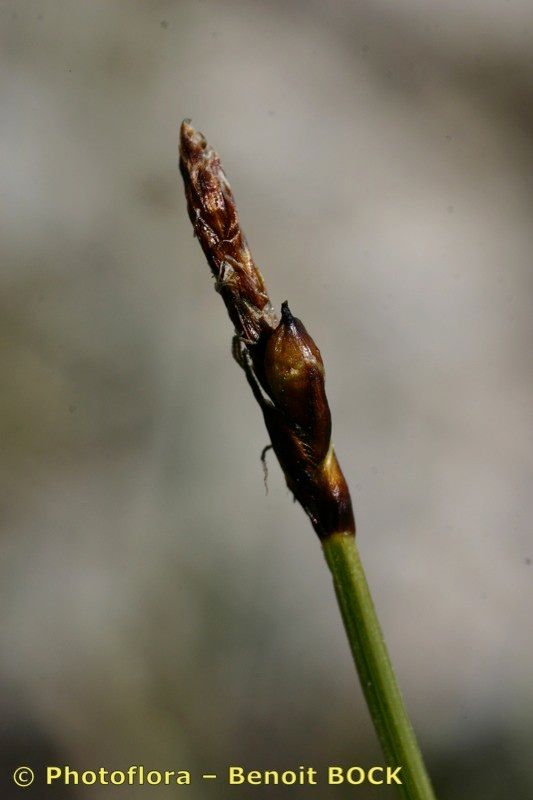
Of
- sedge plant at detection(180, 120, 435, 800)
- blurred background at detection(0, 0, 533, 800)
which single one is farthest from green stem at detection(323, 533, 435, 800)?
blurred background at detection(0, 0, 533, 800)

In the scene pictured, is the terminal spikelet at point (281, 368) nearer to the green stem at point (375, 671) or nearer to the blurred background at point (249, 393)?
the green stem at point (375, 671)

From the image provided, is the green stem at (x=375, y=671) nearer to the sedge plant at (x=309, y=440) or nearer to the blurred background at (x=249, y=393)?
the sedge plant at (x=309, y=440)

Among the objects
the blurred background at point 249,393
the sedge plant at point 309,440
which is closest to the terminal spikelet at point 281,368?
the sedge plant at point 309,440

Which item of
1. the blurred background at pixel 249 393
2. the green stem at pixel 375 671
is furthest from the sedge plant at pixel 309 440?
the blurred background at pixel 249 393

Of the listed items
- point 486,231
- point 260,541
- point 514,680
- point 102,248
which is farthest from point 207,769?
point 486,231

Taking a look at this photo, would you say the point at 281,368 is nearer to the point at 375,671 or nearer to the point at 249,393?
the point at 375,671

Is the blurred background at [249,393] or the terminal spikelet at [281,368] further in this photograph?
the blurred background at [249,393]

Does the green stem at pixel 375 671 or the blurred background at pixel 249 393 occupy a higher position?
the blurred background at pixel 249 393

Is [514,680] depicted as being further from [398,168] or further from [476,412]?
[398,168]
